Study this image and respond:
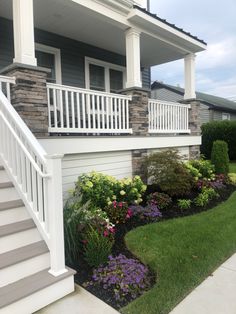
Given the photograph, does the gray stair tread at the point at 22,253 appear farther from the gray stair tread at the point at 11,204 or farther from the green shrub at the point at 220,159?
the green shrub at the point at 220,159

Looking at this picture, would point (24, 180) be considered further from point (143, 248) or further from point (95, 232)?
point (143, 248)

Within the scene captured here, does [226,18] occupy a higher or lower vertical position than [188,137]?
higher

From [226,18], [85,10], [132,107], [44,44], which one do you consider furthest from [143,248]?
[226,18]

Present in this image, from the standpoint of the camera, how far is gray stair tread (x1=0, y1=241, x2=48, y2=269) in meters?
2.59

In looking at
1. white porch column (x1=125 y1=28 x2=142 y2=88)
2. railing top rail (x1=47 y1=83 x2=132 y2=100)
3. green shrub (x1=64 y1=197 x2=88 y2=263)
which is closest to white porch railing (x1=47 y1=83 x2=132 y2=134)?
railing top rail (x1=47 y1=83 x2=132 y2=100)

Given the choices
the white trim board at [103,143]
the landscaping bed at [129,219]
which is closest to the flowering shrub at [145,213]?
the landscaping bed at [129,219]

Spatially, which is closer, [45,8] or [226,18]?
[45,8]

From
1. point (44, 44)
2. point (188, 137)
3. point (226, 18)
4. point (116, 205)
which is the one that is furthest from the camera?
point (226, 18)

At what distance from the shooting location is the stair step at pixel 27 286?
2.33 meters

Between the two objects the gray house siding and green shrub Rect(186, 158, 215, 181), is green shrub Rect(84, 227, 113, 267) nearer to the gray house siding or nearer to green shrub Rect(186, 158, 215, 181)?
green shrub Rect(186, 158, 215, 181)

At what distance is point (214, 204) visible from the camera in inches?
239

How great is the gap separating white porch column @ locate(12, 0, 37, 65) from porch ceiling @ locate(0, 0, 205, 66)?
104 centimetres

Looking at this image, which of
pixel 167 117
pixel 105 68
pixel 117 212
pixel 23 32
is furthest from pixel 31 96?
pixel 105 68

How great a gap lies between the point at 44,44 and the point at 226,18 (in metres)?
7.42
